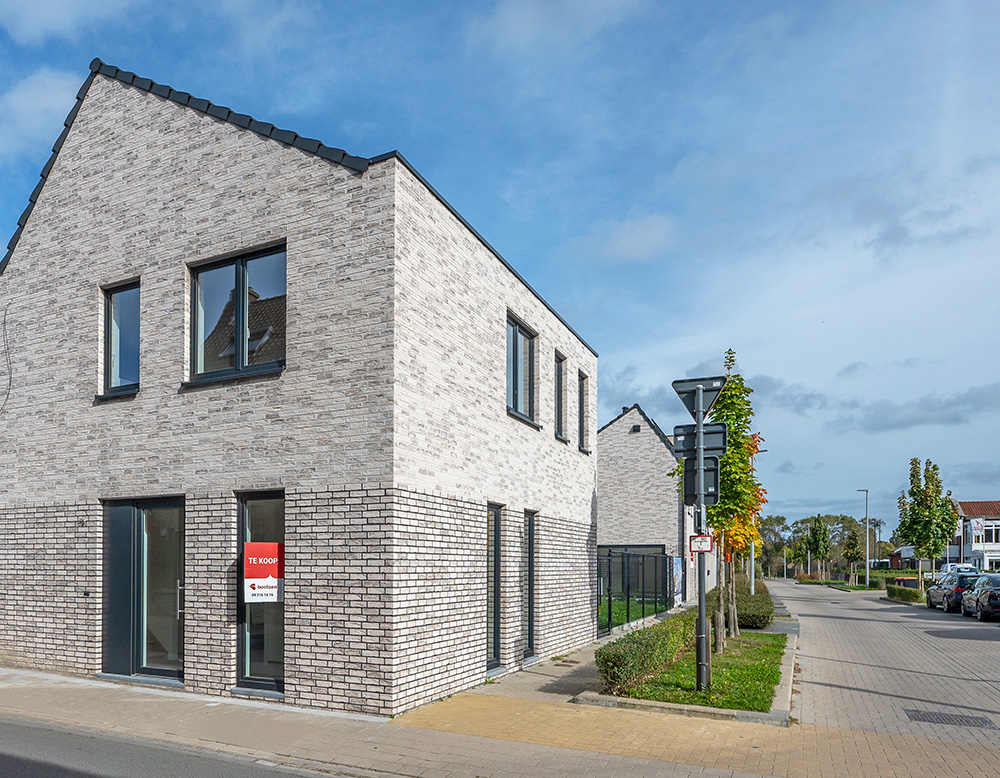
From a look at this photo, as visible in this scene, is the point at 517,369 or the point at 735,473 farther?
the point at 735,473

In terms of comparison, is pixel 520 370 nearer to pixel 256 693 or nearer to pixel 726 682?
pixel 726 682

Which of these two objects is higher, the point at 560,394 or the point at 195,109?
the point at 195,109

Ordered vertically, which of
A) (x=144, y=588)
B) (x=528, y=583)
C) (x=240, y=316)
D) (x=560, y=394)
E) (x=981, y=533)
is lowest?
(x=981, y=533)

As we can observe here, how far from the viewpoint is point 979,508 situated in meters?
95.6

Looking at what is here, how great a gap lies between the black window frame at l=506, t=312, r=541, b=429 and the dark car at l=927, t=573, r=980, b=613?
78.7 ft

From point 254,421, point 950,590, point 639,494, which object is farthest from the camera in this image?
point 639,494

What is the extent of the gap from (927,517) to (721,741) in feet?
143

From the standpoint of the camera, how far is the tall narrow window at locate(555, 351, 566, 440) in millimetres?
17297

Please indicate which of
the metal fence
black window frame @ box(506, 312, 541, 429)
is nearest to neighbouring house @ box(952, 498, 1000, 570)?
the metal fence

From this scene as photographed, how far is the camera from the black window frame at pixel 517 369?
47.8ft

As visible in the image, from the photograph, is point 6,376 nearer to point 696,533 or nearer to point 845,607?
point 696,533

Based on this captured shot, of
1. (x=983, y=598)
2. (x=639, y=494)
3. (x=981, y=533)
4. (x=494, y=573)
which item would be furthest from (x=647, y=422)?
(x=981, y=533)

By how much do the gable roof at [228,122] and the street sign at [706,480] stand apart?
470 centimetres

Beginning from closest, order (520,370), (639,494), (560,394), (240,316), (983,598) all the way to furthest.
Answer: (240,316) → (520,370) → (560,394) → (983,598) → (639,494)
